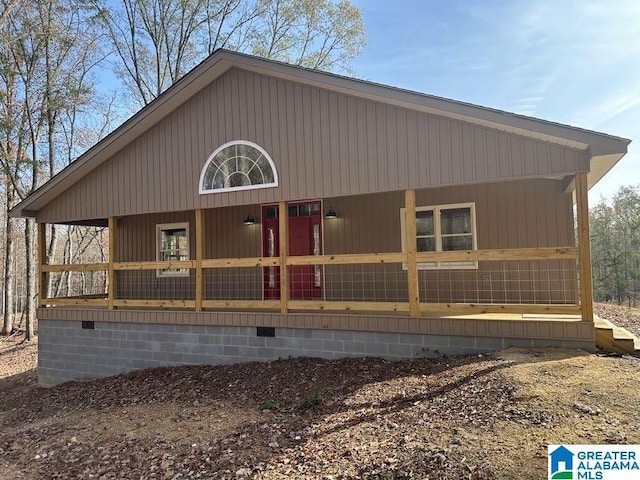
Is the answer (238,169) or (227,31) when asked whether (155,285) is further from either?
(227,31)

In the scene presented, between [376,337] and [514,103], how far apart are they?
12.5 meters

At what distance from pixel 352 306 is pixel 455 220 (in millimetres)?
2908

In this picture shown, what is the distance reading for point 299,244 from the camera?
32.3 ft

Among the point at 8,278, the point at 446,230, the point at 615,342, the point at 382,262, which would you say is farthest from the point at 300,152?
the point at 8,278

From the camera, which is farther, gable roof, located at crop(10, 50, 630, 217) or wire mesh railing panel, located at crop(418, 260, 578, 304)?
wire mesh railing panel, located at crop(418, 260, 578, 304)

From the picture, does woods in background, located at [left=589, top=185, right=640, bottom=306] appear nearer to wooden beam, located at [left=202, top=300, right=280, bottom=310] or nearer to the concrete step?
the concrete step

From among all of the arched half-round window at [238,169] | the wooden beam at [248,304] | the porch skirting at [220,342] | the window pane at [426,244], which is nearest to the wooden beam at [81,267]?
the porch skirting at [220,342]

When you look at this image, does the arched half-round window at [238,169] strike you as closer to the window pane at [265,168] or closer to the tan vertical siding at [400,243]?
the window pane at [265,168]

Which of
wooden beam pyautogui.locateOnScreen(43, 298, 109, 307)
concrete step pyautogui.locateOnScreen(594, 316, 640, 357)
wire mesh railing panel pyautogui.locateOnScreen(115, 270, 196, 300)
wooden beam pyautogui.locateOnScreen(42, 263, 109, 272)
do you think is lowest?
concrete step pyautogui.locateOnScreen(594, 316, 640, 357)

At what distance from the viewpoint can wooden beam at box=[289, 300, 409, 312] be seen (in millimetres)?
6934

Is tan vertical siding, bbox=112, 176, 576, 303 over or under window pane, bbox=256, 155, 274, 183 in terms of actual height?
under

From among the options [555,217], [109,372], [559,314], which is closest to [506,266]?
[555,217]

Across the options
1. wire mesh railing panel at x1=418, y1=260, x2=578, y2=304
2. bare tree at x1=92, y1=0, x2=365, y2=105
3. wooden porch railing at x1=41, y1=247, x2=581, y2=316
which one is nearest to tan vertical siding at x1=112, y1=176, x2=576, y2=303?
wire mesh railing panel at x1=418, y1=260, x2=578, y2=304

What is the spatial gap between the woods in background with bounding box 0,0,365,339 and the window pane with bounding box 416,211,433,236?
12.7 metres
